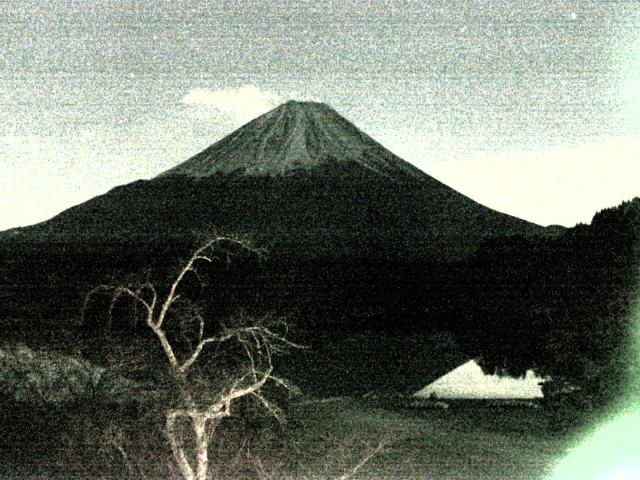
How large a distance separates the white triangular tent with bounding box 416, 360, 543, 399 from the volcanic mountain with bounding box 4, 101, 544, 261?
77213 millimetres

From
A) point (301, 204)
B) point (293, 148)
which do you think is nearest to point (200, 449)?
point (301, 204)

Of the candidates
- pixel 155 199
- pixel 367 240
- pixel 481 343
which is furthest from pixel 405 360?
pixel 155 199

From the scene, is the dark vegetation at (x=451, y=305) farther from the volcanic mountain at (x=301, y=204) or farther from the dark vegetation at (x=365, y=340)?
the volcanic mountain at (x=301, y=204)

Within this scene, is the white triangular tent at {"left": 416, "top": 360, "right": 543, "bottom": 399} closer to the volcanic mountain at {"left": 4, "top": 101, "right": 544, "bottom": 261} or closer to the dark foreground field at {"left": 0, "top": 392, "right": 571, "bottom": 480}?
the dark foreground field at {"left": 0, "top": 392, "right": 571, "bottom": 480}

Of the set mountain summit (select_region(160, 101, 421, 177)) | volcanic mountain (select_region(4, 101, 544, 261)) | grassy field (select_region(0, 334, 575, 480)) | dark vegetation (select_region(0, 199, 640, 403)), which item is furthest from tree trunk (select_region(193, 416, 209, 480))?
mountain summit (select_region(160, 101, 421, 177))

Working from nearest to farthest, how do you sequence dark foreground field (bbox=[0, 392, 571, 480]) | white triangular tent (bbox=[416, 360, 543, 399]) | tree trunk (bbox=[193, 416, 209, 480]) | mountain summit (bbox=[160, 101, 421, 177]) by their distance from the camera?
tree trunk (bbox=[193, 416, 209, 480]) → dark foreground field (bbox=[0, 392, 571, 480]) → white triangular tent (bbox=[416, 360, 543, 399]) → mountain summit (bbox=[160, 101, 421, 177])

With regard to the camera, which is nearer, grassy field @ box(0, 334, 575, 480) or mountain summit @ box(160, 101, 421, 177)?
grassy field @ box(0, 334, 575, 480)

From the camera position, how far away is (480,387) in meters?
30.4

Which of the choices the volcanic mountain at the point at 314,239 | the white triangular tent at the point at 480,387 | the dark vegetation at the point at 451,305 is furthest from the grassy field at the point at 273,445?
the volcanic mountain at the point at 314,239

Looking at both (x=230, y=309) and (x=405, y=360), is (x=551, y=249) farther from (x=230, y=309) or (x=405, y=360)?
(x=230, y=309)

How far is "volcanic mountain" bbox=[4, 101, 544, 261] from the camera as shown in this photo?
393 feet

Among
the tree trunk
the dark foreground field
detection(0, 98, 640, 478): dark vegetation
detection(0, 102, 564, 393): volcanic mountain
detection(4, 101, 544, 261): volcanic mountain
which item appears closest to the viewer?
the tree trunk

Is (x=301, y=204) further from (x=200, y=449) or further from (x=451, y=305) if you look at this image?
(x=200, y=449)

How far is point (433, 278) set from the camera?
5666 cm
